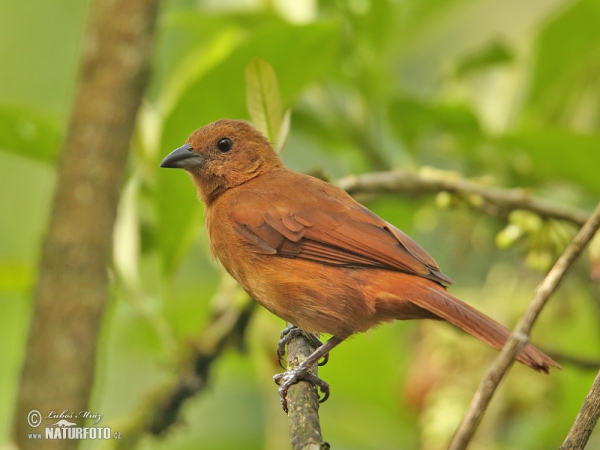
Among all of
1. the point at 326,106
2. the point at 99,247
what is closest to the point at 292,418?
the point at 99,247

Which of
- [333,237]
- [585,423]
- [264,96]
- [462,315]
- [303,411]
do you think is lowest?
[585,423]

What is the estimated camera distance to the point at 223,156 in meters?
3.02

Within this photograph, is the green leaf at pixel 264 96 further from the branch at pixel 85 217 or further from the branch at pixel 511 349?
the branch at pixel 511 349

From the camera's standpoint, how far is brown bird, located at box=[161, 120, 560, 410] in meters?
2.34

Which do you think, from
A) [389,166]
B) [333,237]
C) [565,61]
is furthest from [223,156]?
[565,61]

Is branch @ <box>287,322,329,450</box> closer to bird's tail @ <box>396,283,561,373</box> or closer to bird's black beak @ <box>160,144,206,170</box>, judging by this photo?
bird's tail @ <box>396,283,561,373</box>

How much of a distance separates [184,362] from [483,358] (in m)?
1.28

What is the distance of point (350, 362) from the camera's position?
12.1 feet

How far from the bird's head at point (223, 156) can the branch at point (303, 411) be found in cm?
69

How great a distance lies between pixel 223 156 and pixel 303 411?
52.0 inches

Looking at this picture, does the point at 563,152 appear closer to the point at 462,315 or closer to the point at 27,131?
the point at 462,315

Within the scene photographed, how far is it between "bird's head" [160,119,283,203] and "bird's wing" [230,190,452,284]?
336 mm

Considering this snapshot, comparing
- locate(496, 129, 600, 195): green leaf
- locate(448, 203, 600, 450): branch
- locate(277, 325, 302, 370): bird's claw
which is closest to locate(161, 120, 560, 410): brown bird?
locate(277, 325, 302, 370): bird's claw

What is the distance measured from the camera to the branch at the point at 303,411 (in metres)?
1.69
